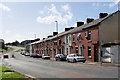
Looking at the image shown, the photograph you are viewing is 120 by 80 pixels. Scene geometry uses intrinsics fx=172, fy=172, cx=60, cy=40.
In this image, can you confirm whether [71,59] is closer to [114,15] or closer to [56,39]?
[114,15]

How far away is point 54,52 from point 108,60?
31.6 m

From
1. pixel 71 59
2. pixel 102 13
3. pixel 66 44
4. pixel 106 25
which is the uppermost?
pixel 102 13

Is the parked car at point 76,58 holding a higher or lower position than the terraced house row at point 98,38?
lower

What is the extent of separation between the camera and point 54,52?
58.2 m

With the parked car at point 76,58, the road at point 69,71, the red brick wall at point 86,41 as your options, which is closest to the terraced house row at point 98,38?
the red brick wall at point 86,41

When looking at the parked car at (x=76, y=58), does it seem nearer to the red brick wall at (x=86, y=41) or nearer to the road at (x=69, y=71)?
the red brick wall at (x=86, y=41)

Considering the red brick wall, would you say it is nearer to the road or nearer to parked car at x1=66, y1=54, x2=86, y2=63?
parked car at x1=66, y1=54, x2=86, y2=63

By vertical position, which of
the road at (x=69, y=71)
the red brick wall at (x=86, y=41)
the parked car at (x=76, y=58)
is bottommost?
the road at (x=69, y=71)

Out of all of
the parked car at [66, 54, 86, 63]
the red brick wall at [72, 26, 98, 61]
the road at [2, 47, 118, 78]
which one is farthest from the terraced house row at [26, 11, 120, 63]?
the road at [2, 47, 118, 78]

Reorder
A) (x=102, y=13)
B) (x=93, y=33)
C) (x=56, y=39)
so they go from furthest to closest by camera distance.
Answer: (x=56, y=39) < (x=102, y=13) < (x=93, y=33)

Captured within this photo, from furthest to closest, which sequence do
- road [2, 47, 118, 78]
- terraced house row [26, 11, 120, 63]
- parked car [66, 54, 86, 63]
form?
parked car [66, 54, 86, 63] → terraced house row [26, 11, 120, 63] → road [2, 47, 118, 78]

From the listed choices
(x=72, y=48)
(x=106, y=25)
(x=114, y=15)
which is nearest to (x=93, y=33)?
(x=106, y=25)

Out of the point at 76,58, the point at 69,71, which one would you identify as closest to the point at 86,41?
the point at 76,58

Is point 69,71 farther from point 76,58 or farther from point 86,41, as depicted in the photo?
point 86,41
